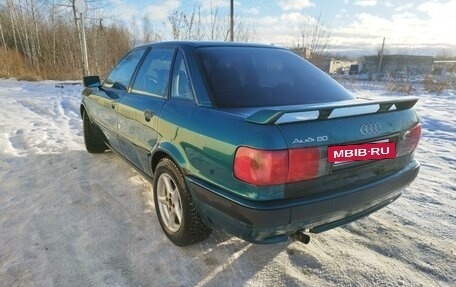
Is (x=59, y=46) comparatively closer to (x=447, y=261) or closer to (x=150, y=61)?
(x=150, y=61)

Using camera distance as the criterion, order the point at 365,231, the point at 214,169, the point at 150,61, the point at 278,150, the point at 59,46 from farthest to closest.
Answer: the point at 59,46 < the point at 150,61 < the point at 365,231 < the point at 214,169 < the point at 278,150

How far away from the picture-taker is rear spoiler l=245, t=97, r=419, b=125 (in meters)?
1.63

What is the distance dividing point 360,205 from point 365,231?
0.76 metres

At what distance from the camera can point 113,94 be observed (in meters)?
3.50

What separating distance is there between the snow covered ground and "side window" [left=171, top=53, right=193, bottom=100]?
3.71 feet

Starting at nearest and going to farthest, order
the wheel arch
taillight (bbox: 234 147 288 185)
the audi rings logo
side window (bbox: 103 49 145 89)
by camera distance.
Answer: taillight (bbox: 234 147 288 185) → the audi rings logo → the wheel arch → side window (bbox: 103 49 145 89)

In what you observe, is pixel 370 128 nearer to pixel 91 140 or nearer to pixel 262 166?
pixel 262 166

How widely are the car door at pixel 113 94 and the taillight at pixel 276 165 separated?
2.02 metres

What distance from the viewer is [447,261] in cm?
224

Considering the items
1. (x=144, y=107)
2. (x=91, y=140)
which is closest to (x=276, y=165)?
(x=144, y=107)

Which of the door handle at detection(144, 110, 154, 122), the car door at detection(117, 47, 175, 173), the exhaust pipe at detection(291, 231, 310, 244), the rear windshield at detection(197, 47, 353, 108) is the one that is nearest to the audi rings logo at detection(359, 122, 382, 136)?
the rear windshield at detection(197, 47, 353, 108)

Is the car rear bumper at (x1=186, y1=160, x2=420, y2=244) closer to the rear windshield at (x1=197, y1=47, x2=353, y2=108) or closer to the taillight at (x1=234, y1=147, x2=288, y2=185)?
the taillight at (x1=234, y1=147, x2=288, y2=185)

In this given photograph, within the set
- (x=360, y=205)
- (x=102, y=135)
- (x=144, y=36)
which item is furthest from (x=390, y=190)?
(x=144, y=36)

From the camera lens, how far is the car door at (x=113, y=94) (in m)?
3.33
